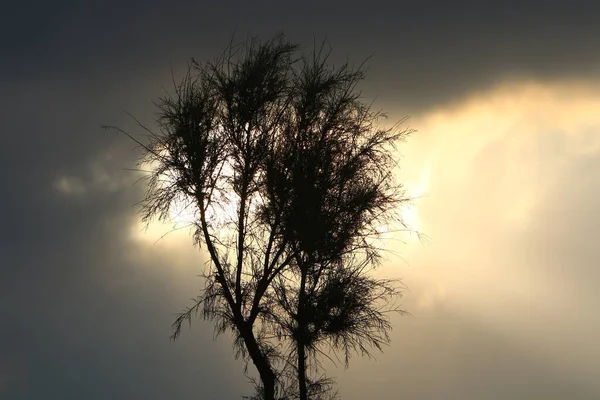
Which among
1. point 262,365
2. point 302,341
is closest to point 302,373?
point 302,341

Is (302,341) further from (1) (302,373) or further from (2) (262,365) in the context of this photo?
(2) (262,365)

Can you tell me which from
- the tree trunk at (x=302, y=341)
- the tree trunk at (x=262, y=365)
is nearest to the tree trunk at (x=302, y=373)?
the tree trunk at (x=302, y=341)

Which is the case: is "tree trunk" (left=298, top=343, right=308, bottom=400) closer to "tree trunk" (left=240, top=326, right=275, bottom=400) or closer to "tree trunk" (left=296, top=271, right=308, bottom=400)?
"tree trunk" (left=296, top=271, right=308, bottom=400)

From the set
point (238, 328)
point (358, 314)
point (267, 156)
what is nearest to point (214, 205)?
point (267, 156)

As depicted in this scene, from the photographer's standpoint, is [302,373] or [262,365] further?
[302,373]

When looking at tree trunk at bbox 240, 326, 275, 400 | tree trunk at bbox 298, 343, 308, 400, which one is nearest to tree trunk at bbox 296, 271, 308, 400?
tree trunk at bbox 298, 343, 308, 400

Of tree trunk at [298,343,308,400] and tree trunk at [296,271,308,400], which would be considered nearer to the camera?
tree trunk at [296,271,308,400]

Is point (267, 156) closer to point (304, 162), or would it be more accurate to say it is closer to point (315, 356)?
point (304, 162)

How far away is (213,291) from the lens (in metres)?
19.9

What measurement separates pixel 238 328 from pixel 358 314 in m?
2.91

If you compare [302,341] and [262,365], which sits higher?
[302,341]

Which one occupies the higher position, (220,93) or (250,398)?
(220,93)

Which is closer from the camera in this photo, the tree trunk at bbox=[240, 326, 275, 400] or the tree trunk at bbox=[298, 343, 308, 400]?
the tree trunk at bbox=[240, 326, 275, 400]

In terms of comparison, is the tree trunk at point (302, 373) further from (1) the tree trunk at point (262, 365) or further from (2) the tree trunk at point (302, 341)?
(1) the tree trunk at point (262, 365)
